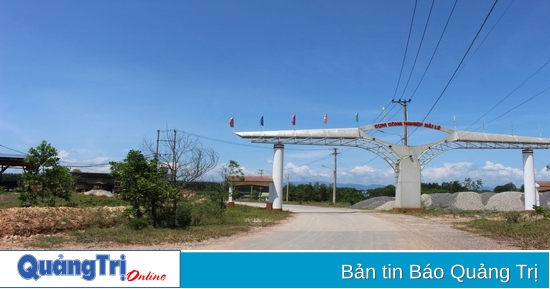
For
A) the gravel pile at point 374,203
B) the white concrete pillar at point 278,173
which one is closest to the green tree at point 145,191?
the white concrete pillar at point 278,173

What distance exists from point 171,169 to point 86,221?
4044mm

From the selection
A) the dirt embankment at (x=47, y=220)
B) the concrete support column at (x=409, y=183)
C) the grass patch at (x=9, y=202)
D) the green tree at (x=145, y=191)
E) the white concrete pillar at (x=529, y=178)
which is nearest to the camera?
the dirt embankment at (x=47, y=220)

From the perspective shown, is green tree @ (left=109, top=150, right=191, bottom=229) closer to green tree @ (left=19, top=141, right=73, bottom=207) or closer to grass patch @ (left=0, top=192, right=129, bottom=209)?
grass patch @ (left=0, top=192, right=129, bottom=209)

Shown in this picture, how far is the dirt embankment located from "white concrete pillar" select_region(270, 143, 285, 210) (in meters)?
16.2

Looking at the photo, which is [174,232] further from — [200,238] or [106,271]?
[106,271]

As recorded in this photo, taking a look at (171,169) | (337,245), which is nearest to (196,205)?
(171,169)

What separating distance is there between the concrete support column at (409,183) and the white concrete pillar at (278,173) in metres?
10.2

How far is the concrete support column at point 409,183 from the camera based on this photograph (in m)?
34.1

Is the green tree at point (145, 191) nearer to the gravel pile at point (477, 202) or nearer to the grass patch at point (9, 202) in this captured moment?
the grass patch at point (9, 202)

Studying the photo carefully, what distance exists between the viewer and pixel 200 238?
45.5ft

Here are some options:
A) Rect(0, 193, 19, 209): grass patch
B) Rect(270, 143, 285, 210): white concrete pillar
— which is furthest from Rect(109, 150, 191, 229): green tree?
Rect(270, 143, 285, 210): white concrete pillar

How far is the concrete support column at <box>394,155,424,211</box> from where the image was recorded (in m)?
34.1

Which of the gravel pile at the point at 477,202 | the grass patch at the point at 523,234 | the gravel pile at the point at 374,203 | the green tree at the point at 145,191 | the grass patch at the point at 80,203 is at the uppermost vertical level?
the green tree at the point at 145,191

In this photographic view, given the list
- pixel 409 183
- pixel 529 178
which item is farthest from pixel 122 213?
pixel 529 178
